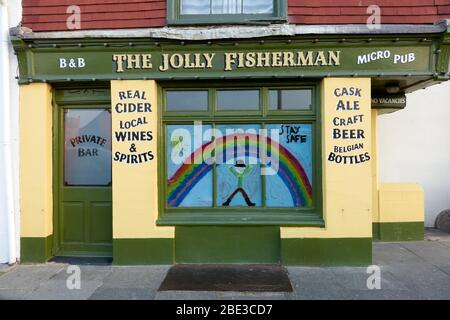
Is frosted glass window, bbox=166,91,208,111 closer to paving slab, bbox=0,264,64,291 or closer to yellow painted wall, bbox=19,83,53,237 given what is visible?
yellow painted wall, bbox=19,83,53,237

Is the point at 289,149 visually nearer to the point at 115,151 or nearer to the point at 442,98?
the point at 115,151

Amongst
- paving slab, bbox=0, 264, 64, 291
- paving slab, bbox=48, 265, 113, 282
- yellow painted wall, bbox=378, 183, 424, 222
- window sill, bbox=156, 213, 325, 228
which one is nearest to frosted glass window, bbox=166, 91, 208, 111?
window sill, bbox=156, 213, 325, 228

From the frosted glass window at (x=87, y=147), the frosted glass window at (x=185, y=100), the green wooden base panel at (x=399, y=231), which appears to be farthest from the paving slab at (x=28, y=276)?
the green wooden base panel at (x=399, y=231)

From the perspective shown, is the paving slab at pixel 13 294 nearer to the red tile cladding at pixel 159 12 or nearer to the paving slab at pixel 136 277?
the paving slab at pixel 136 277

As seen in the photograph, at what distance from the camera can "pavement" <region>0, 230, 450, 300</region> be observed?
190 inches

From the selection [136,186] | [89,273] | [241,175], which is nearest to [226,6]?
[241,175]

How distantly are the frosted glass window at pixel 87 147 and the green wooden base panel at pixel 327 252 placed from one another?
10.2 ft

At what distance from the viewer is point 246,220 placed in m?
6.00

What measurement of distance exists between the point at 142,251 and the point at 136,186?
3.29 feet

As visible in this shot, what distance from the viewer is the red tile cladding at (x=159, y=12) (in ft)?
19.2

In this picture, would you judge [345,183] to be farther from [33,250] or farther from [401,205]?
[33,250]

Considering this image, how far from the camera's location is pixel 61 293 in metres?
4.95
